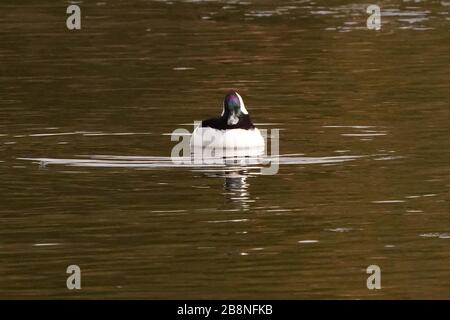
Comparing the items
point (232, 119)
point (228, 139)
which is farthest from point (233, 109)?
point (228, 139)

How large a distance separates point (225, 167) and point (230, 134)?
124 centimetres

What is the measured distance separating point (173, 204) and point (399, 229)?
2772mm

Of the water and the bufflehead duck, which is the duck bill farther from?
the water

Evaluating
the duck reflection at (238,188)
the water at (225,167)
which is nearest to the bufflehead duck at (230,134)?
the water at (225,167)

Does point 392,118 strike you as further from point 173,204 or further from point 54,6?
point 54,6

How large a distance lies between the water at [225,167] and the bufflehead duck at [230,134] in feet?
1.25

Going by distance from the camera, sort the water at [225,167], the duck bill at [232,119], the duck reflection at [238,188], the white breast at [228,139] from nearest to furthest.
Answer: the water at [225,167]
the duck reflection at [238,188]
the white breast at [228,139]
the duck bill at [232,119]

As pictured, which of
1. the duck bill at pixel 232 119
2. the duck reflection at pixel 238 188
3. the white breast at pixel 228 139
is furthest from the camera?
the duck bill at pixel 232 119

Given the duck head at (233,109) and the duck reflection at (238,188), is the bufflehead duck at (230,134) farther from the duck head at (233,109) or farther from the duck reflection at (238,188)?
the duck reflection at (238,188)

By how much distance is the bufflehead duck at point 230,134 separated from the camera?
23688mm

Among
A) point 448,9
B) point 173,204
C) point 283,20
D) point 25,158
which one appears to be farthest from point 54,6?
point 173,204

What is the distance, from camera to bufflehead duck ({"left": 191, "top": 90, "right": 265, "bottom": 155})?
2369cm

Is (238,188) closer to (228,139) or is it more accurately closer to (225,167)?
(225,167)

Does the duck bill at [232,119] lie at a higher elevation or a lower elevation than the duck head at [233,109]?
lower
